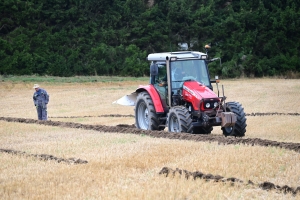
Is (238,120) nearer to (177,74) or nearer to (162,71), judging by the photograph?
(177,74)

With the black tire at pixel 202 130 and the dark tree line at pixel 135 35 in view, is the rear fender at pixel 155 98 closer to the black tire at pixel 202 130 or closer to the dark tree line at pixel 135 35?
the black tire at pixel 202 130

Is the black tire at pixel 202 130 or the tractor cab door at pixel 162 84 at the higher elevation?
the tractor cab door at pixel 162 84

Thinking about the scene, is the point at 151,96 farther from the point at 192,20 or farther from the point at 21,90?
the point at 192,20

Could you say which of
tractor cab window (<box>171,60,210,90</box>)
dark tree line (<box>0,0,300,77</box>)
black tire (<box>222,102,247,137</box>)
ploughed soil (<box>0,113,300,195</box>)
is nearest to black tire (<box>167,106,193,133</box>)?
ploughed soil (<box>0,113,300,195</box>)

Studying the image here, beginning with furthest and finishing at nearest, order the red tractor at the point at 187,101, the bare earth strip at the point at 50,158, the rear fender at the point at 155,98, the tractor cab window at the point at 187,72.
→ 1. the rear fender at the point at 155,98
2. the tractor cab window at the point at 187,72
3. the red tractor at the point at 187,101
4. the bare earth strip at the point at 50,158

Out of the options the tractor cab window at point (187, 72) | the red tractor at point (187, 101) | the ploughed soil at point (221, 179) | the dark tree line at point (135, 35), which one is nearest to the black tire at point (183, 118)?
the red tractor at point (187, 101)

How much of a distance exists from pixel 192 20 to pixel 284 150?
4189cm

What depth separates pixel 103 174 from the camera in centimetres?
915

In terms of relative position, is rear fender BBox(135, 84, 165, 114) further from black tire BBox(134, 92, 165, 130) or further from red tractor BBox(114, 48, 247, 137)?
black tire BBox(134, 92, 165, 130)

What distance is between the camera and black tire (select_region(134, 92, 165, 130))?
15.7 metres

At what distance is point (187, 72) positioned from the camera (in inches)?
604

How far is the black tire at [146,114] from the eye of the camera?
1573 cm

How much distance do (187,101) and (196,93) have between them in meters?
0.59

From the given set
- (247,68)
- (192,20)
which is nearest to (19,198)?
(247,68)
